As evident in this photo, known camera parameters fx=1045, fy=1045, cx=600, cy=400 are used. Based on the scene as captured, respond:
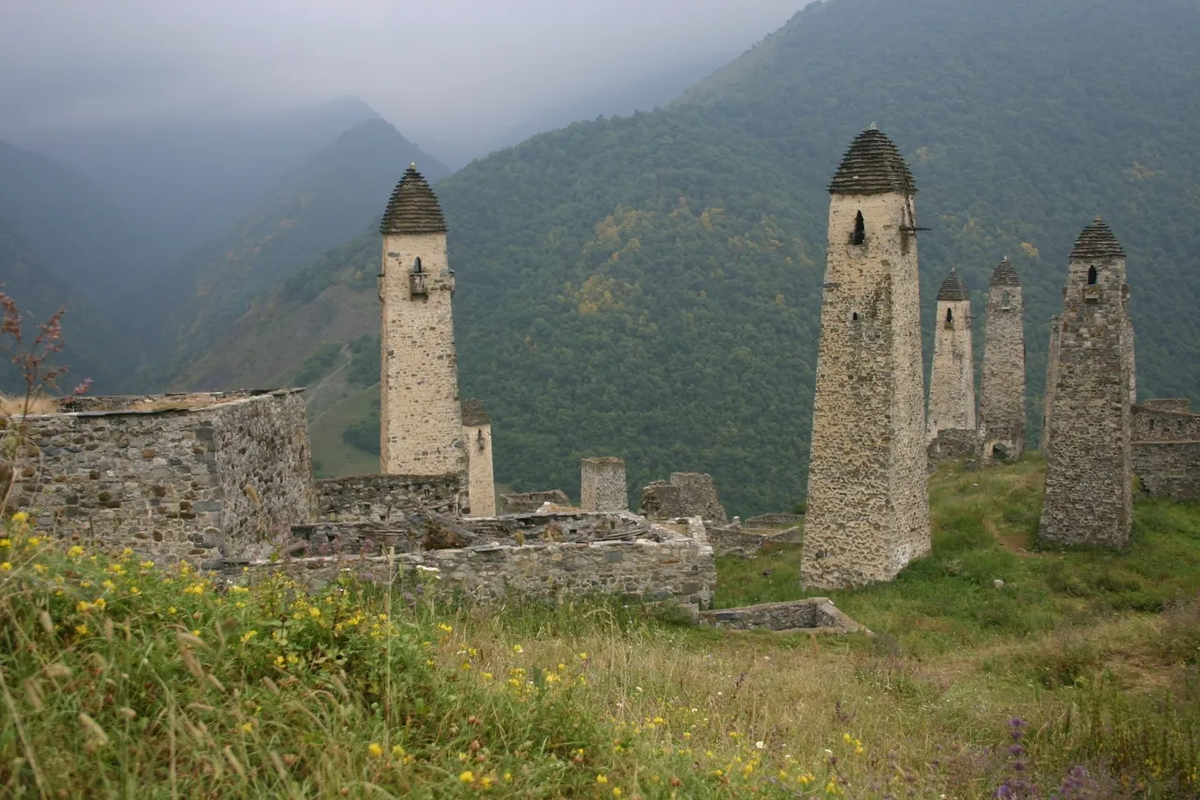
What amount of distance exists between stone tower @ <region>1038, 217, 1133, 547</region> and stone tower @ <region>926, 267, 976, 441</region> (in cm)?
1253

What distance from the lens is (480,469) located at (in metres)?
25.0

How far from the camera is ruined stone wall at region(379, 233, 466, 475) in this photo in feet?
63.0

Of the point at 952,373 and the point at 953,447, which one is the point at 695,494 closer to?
the point at 953,447

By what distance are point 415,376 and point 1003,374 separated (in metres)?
21.0

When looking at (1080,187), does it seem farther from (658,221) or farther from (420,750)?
(420,750)

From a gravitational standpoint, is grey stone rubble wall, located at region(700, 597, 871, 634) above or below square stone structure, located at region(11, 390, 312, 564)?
below

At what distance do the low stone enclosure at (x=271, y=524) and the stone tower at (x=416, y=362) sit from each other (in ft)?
23.2

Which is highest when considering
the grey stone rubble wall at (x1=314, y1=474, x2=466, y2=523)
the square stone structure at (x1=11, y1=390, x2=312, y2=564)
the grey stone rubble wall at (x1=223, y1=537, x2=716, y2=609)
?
the square stone structure at (x1=11, y1=390, x2=312, y2=564)

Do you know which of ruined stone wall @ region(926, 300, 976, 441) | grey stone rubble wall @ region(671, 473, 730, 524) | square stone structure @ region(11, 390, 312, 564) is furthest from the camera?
ruined stone wall @ region(926, 300, 976, 441)

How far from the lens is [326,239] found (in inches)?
3406

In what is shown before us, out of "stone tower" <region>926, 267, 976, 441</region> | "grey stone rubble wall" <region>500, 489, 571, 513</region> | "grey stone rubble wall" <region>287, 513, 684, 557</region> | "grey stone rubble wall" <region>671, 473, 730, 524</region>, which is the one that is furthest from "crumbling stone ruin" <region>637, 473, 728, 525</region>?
"grey stone rubble wall" <region>287, 513, 684, 557</region>

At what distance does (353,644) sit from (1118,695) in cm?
586

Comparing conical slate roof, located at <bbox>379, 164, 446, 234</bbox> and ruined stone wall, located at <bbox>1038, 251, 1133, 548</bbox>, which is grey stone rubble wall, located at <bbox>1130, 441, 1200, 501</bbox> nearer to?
ruined stone wall, located at <bbox>1038, 251, 1133, 548</bbox>

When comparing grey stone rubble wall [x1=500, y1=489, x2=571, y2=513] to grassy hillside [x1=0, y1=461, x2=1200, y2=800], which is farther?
grey stone rubble wall [x1=500, y1=489, x2=571, y2=513]
